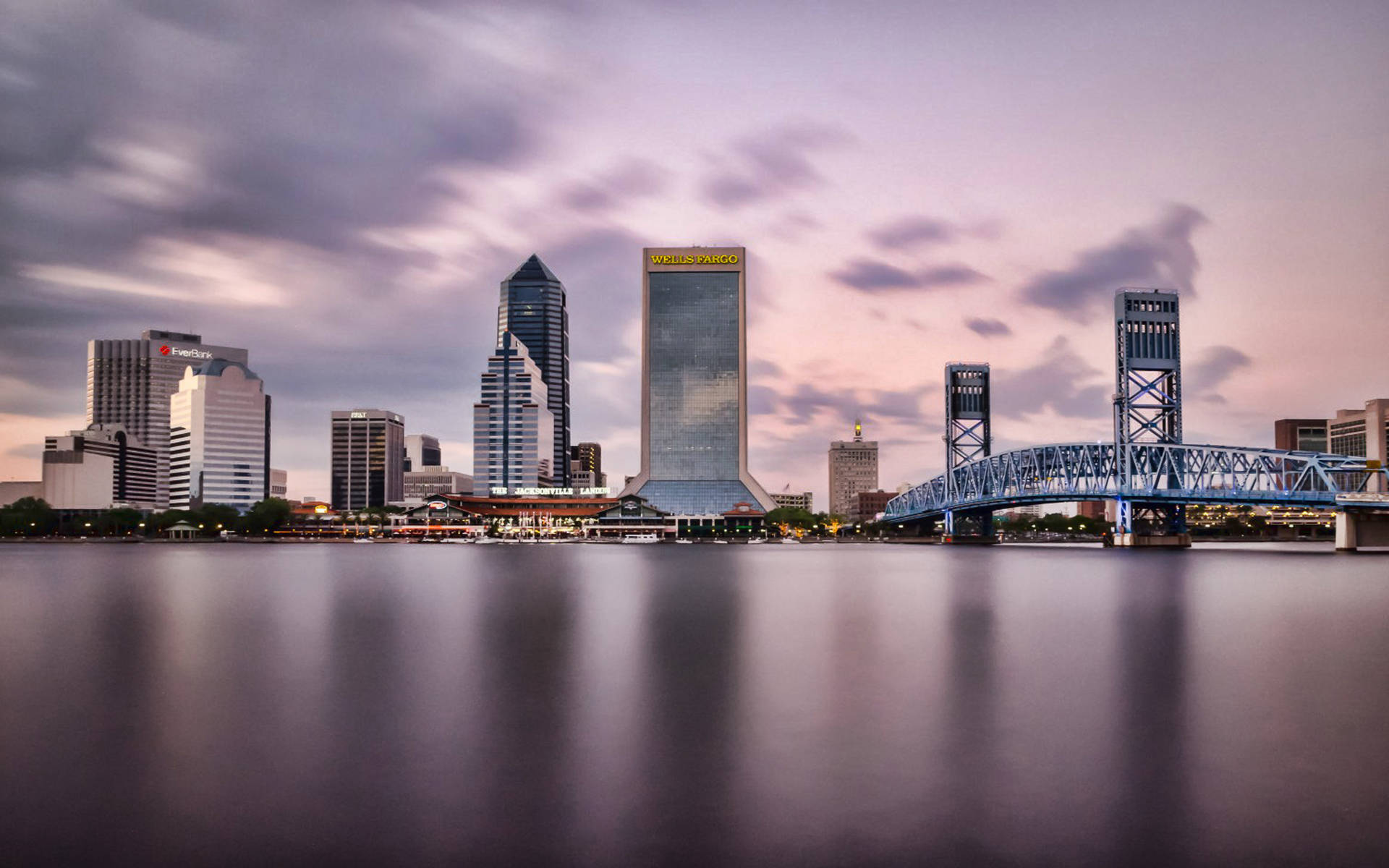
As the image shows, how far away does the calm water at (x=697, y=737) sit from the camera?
13.0 meters

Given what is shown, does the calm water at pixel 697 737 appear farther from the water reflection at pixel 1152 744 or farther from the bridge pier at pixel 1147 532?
the bridge pier at pixel 1147 532

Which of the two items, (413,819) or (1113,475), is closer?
(413,819)

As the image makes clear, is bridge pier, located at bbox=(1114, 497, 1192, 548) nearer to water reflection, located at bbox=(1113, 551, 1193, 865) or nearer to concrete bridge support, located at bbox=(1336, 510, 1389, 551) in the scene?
concrete bridge support, located at bbox=(1336, 510, 1389, 551)

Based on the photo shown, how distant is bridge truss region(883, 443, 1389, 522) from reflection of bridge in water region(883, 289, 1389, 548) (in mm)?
189

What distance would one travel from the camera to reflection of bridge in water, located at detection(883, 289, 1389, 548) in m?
112

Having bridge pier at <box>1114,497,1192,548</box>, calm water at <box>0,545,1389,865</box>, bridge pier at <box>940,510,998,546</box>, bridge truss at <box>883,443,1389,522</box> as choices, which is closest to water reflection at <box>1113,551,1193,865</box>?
calm water at <box>0,545,1389,865</box>

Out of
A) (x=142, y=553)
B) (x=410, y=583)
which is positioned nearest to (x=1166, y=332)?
(x=410, y=583)

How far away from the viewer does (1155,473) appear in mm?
137000

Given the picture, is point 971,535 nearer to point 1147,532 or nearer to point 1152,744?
point 1147,532

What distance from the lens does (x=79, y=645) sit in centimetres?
3547

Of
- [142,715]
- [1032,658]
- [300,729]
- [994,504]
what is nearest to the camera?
[300,729]

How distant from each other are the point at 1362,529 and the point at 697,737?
127041 millimetres

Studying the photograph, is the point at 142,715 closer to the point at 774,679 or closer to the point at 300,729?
the point at 300,729

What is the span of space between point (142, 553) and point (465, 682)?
462 ft
